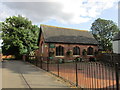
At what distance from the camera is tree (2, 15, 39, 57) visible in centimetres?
2725

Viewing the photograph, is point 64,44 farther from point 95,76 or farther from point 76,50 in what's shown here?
point 95,76

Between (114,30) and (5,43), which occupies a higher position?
(114,30)

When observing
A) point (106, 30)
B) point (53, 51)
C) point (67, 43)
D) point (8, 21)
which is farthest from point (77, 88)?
point (106, 30)

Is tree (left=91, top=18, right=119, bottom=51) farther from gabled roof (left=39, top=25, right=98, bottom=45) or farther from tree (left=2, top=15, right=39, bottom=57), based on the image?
tree (left=2, top=15, right=39, bottom=57)

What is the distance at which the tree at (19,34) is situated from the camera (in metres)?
27.2

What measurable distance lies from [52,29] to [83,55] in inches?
302

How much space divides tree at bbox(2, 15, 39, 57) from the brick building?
29.6ft

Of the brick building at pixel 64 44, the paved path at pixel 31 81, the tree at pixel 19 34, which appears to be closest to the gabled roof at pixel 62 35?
the brick building at pixel 64 44

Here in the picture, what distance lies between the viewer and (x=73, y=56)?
20.2m

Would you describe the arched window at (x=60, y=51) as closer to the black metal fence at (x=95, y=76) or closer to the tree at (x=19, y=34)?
the black metal fence at (x=95, y=76)

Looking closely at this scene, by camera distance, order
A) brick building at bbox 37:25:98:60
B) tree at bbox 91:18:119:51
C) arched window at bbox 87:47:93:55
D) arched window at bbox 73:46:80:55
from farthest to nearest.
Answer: tree at bbox 91:18:119:51 < arched window at bbox 87:47:93:55 < arched window at bbox 73:46:80:55 < brick building at bbox 37:25:98:60

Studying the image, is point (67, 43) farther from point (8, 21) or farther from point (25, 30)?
point (8, 21)

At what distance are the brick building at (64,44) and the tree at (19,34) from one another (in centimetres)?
901

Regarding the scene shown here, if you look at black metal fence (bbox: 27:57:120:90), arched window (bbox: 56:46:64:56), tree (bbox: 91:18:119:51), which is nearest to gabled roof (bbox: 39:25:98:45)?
arched window (bbox: 56:46:64:56)
